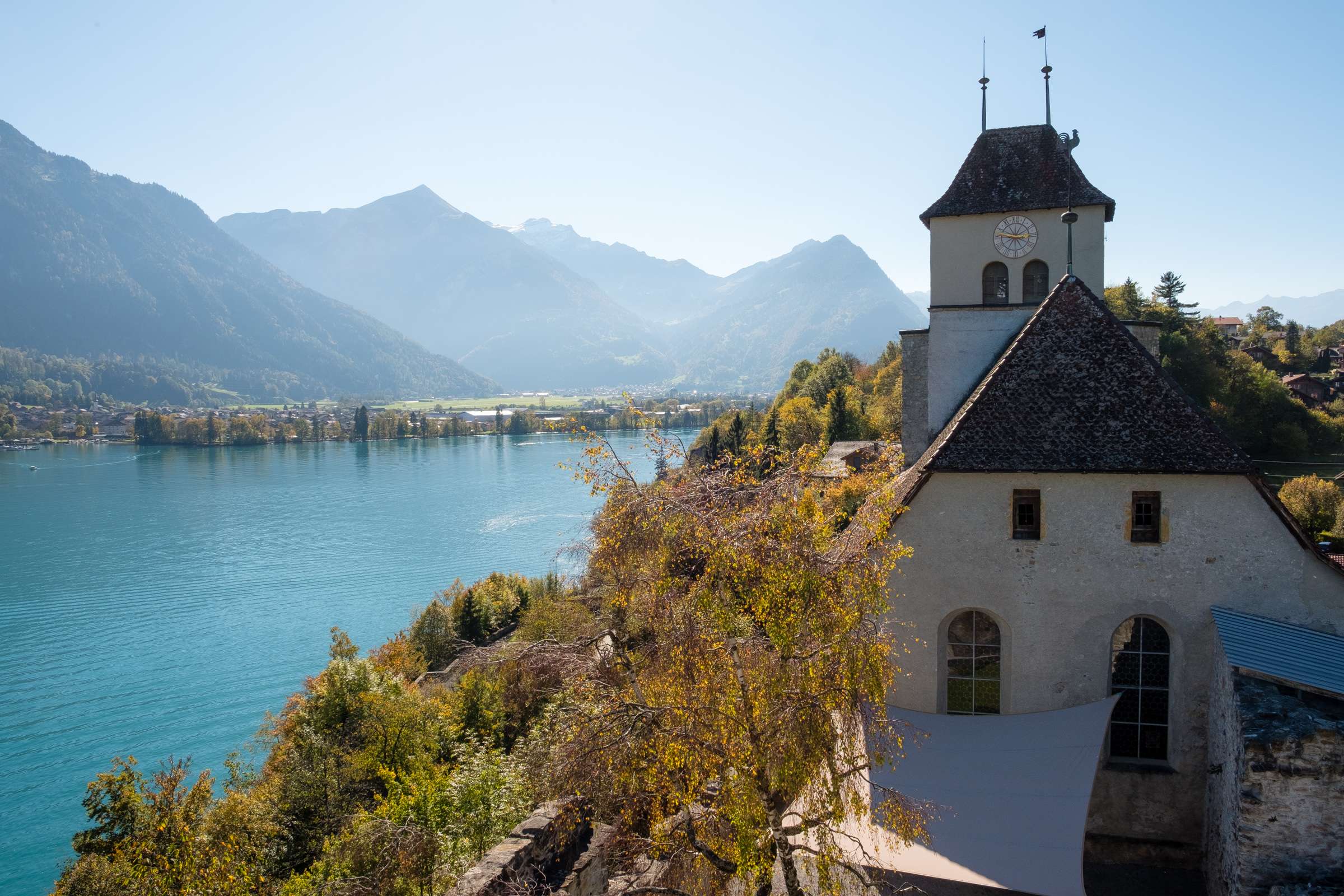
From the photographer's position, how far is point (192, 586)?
6719cm

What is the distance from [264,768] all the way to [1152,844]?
31.6 meters

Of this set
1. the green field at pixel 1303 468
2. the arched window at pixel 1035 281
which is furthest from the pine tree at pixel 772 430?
the arched window at pixel 1035 281

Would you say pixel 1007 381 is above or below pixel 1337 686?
above

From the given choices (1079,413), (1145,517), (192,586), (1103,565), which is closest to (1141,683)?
(1103,565)

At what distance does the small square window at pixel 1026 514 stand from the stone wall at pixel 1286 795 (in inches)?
151

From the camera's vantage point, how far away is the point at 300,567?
7381 cm

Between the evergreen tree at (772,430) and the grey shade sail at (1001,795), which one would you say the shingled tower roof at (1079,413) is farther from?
the evergreen tree at (772,430)

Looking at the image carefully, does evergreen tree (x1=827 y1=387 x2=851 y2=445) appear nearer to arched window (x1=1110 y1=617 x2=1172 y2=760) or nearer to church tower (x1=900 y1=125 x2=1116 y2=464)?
church tower (x1=900 y1=125 x2=1116 y2=464)

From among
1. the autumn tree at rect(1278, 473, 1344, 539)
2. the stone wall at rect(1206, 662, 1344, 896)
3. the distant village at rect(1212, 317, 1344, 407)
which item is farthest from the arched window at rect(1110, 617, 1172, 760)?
the distant village at rect(1212, 317, 1344, 407)

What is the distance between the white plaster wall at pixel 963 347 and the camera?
20219 millimetres

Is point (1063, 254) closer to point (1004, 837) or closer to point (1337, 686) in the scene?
point (1337, 686)

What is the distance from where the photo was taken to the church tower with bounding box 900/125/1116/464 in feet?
66.7

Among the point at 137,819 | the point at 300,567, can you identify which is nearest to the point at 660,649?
the point at 137,819

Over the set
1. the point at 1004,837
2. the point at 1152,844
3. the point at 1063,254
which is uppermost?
the point at 1063,254
